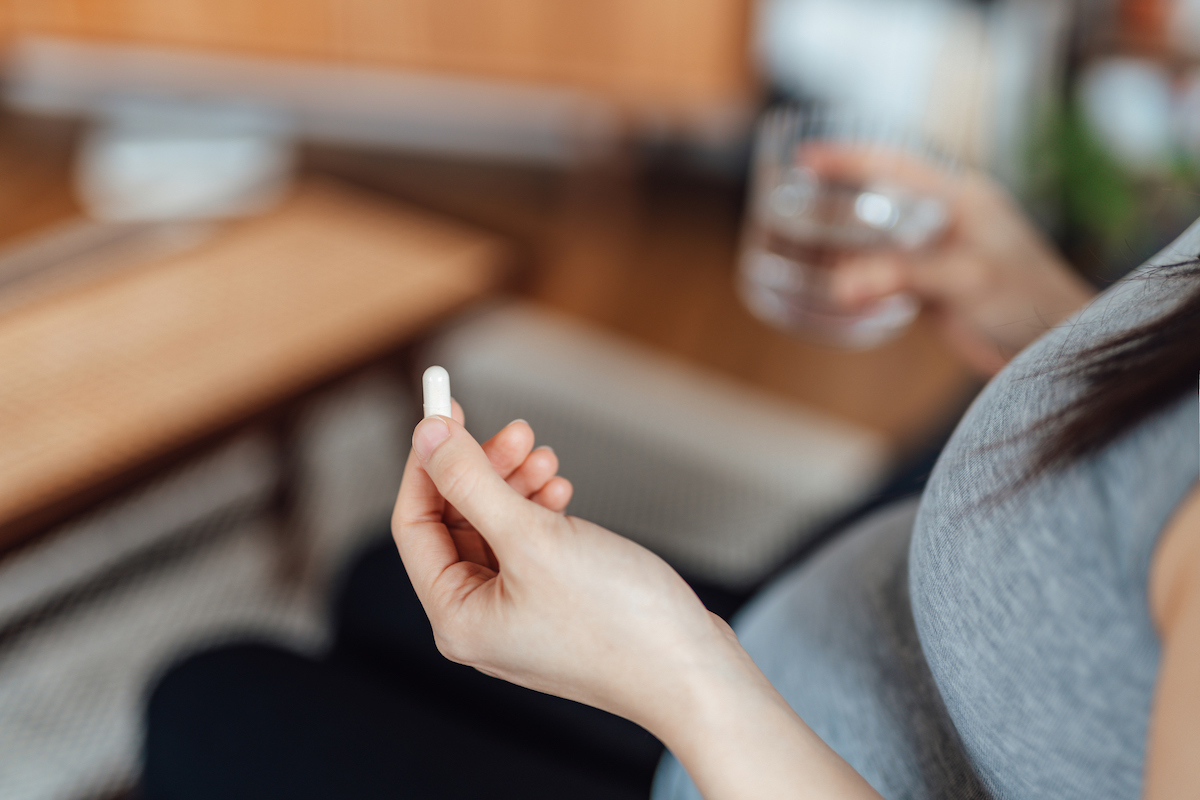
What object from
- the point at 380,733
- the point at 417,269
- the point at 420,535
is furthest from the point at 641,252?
the point at 420,535

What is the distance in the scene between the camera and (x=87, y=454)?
80 cm

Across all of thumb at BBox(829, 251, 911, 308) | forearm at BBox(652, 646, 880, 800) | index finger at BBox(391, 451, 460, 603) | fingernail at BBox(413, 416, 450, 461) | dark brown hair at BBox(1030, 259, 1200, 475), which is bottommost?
forearm at BBox(652, 646, 880, 800)

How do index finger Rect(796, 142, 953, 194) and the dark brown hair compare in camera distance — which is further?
index finger Rect(796, 142, 953, 194)

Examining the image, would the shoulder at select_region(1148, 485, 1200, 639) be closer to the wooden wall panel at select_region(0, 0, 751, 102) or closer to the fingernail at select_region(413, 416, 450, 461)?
the fingernail at select_region(413, 416, 450, 461)

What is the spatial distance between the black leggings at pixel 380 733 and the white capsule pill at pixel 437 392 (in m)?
0.29

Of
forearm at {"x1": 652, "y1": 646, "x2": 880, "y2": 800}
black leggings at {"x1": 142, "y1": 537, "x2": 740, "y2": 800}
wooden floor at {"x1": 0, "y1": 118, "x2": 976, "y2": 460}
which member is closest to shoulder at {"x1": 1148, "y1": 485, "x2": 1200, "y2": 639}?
forearm at {"x1": 652, "y1": 646, "x2": 880, "y2": 800}

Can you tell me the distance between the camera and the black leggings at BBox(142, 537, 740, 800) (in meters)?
0.56

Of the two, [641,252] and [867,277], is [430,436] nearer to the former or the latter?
[867,277]

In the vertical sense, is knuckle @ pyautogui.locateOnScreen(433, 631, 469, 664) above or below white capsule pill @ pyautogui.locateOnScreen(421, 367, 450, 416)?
below

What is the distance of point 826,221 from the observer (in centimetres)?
70

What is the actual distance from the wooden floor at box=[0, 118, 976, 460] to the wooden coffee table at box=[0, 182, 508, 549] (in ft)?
0.44

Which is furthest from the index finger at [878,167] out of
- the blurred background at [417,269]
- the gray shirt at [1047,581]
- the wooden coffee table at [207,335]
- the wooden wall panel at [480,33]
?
the wooden wall panel at [480,33]

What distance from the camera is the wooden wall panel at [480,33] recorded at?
84.9 inches

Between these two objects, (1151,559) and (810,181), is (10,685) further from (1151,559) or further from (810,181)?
(1151,559)
